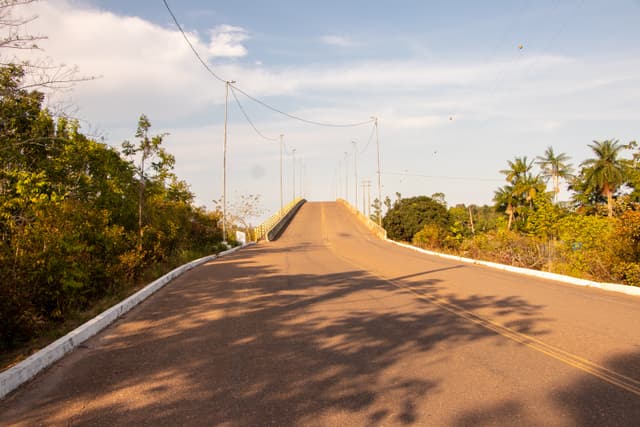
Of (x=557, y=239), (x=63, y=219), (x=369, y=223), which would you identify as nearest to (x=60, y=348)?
(x=63, y=219)

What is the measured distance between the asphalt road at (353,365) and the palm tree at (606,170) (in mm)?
65136

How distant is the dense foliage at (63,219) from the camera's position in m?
8.08

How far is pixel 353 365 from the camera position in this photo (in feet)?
19.3

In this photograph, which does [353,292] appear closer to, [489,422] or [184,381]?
[184,381]

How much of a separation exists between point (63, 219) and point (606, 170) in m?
71.7

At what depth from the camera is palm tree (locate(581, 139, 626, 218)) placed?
67.2 metres

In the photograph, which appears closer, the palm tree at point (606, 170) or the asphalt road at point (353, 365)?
the asphalt road at point (353, 365)

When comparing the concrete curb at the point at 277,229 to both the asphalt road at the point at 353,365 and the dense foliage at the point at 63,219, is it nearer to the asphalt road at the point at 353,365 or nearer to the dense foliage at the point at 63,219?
the dense foliage at the point at 63,219

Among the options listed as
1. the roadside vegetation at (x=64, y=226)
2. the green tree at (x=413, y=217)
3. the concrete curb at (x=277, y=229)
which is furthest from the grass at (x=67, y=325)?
the green tree at (x=413, y=217)

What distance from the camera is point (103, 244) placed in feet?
42.3

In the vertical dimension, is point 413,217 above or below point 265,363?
above

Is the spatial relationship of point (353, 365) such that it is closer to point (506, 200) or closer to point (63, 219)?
point (63, 219)

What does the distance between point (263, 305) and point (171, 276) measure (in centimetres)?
599

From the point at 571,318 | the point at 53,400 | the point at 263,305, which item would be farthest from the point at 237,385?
the point at 571,318
